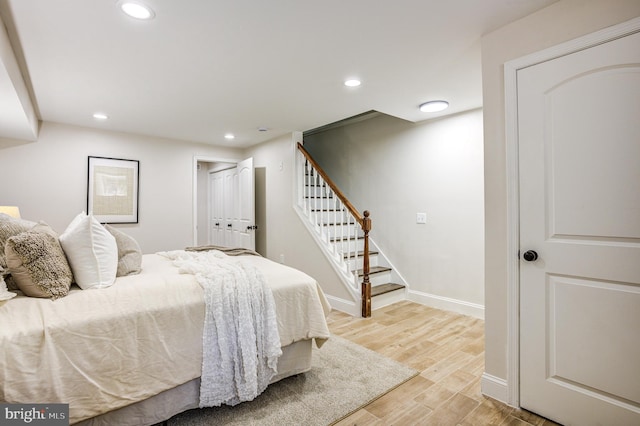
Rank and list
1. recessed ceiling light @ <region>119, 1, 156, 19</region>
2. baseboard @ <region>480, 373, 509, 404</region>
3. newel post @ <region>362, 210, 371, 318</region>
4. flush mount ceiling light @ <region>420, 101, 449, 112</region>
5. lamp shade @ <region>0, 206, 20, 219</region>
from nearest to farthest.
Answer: recessed ceiling light @ <region>119, 1, 156, 19</region>, baseboard @ <region>480, 373, 509, 404</region>, lamp shade @ <region>0, 206, 20, 219</region>, flush mount ceiling light @ <region>420, 101, 449, 112</region>, newel post @ <region>362, 210, 371, 318</region>

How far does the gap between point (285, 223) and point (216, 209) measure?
7.24ft

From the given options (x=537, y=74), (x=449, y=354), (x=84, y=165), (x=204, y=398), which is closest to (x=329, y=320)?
(x=449, y=354)

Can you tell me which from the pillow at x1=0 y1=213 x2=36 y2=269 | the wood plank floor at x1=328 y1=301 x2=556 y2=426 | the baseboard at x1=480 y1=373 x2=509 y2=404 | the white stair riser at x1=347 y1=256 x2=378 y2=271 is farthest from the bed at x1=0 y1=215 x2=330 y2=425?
the white stair riser at x1=347 y1=256 x2=378 y2=271

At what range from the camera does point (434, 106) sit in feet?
10.7

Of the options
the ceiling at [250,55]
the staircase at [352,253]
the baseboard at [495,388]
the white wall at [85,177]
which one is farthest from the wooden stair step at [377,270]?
the white wall at [85,177]

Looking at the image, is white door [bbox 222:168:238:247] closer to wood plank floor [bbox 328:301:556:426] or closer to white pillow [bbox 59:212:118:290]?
wood plank floor [bbox 328:301:556:426]

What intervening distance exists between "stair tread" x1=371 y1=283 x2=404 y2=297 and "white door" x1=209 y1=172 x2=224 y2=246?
3.15 metres

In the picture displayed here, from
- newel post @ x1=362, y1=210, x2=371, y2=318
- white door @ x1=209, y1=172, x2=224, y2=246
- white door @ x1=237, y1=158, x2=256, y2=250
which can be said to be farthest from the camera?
white door @ x1=209, y1=172, x2=224, y2=246

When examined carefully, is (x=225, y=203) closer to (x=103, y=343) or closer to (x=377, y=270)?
(x=377, y=270)

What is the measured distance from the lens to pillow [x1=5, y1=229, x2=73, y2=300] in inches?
58.8

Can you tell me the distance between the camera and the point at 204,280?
188cm

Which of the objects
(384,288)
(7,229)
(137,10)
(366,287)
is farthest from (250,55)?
(384,288)

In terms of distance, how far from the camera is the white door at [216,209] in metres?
5.92

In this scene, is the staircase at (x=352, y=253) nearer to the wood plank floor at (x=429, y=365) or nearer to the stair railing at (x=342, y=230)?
the stair railing at (x=342, y=230)
